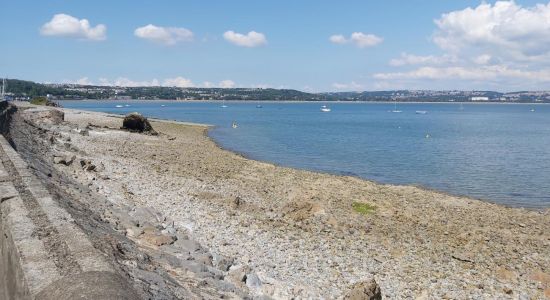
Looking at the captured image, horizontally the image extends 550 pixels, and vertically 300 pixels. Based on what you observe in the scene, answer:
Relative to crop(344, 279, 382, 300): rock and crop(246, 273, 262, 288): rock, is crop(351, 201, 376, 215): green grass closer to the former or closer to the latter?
crop(246, 273, 262, 288): rock

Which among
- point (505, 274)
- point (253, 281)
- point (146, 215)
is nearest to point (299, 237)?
point (253, 281)

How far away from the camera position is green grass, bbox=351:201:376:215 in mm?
19844

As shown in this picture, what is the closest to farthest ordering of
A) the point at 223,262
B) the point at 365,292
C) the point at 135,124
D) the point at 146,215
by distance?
the point at 365,292 → the point at 223,262 → the point at 146,215 → the point at 135,124

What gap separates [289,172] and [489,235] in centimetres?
1499

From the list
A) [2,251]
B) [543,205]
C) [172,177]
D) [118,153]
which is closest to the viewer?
[2,251]

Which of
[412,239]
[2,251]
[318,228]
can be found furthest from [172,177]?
[2,251]

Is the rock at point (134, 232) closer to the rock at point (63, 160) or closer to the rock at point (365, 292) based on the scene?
the rock at point (365, 292)

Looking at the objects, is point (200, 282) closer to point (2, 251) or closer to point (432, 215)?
point (2, 251)

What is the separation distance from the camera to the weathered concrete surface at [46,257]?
17.1 feet

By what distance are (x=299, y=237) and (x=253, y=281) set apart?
4529 millimetres

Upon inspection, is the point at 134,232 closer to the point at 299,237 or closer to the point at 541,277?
the point at 299,237

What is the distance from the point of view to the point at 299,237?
15.1 metres

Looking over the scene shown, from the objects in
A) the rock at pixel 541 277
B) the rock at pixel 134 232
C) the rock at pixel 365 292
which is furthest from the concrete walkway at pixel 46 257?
the rock at pixel 541 277

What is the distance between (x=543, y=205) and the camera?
85.5 ft
